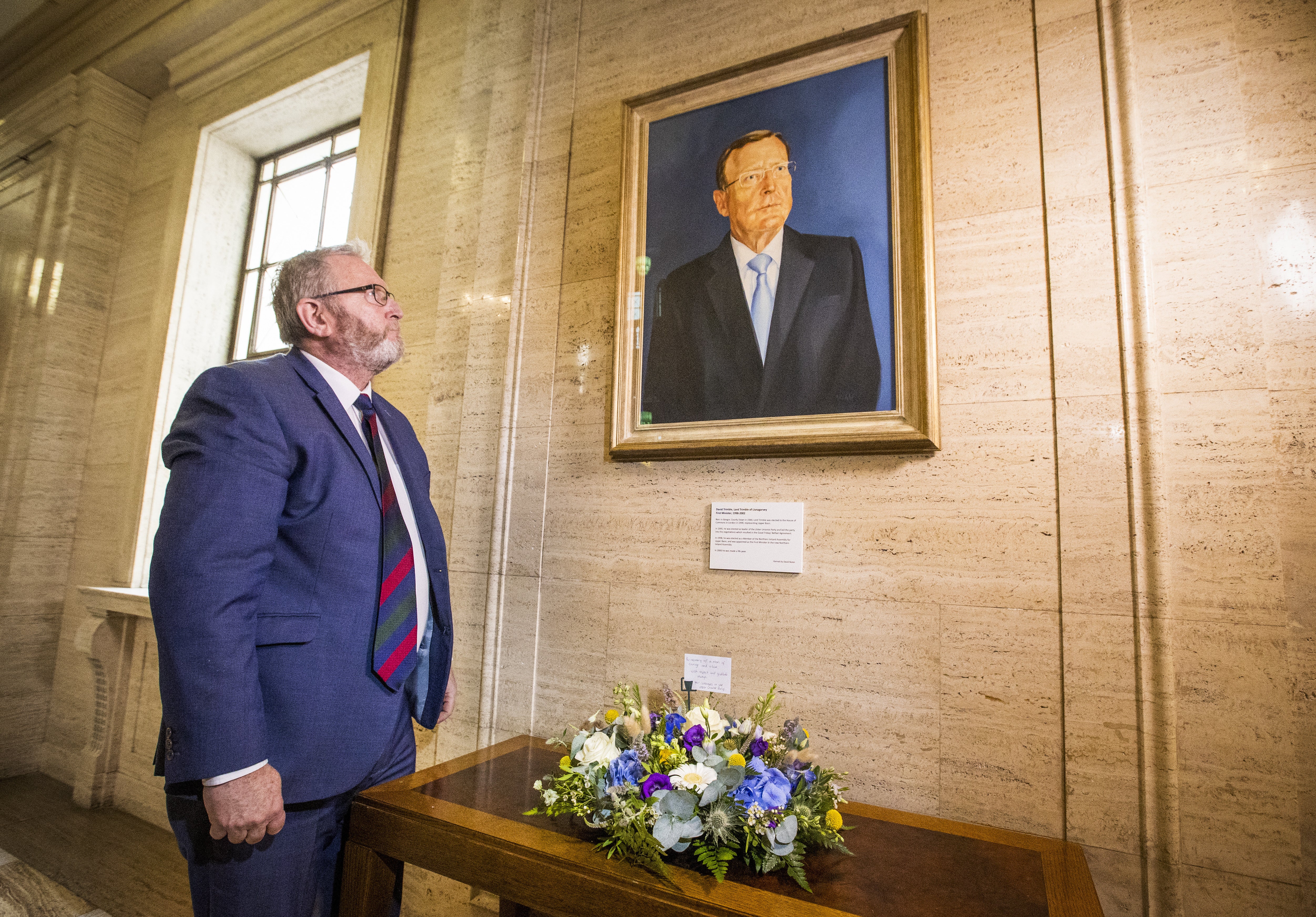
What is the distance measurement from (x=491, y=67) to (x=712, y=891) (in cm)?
329

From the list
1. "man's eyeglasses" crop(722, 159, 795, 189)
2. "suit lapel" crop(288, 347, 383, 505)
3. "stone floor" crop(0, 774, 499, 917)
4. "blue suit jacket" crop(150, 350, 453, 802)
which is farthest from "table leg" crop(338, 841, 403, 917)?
"man's eyeglasses" crop(722, 159, 795, 189)

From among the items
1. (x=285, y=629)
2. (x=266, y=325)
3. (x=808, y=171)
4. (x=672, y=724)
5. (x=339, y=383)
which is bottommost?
(x=672, y=724)

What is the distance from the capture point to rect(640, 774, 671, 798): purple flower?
138 cm

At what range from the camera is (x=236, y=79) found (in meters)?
4.40

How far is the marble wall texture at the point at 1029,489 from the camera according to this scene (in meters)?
1.50

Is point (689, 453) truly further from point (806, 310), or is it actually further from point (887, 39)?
point (887, 39)

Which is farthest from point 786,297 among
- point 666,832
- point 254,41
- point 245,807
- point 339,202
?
point 254,41

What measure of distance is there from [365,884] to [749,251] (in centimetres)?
209

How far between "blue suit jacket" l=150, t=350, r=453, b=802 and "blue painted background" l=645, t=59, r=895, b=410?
44.3 inches

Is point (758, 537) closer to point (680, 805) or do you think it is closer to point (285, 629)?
point (680, 805)

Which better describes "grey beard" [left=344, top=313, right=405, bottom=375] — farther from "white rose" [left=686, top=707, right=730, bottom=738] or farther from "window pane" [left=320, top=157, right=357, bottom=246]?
"window pane" [left=320, top=157, right=357, bottom=246]

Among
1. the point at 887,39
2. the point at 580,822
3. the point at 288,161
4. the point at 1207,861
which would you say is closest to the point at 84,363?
the point at 288,161

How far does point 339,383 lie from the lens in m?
1.89

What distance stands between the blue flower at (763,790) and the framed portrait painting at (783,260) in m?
0.93
